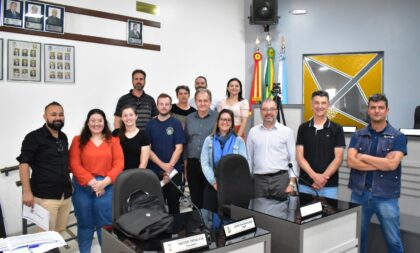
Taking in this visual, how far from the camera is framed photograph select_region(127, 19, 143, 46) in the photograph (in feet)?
14.9

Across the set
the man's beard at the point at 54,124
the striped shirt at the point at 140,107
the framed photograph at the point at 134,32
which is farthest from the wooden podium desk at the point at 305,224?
the framed photograph at the point at 134,32

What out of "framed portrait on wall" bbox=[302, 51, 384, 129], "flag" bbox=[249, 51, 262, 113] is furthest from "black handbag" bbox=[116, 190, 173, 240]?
"framed portrait on wall" bbox=[302, 51, 384, 129]

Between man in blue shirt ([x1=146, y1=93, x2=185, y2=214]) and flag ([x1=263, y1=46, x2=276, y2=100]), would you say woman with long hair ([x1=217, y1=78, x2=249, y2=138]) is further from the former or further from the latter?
flag ([x1=263, y1=46, x2=276, y2=100])

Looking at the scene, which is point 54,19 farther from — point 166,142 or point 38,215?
point 38,215

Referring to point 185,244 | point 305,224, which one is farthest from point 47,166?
point 305,224

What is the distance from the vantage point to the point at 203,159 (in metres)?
2.90

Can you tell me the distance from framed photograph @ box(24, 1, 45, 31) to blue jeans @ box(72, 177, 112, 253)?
192cm

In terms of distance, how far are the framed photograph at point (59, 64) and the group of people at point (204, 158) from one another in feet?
4.33

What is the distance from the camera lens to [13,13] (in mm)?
3561

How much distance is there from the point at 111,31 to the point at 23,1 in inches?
40.3

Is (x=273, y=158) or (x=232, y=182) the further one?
(x=273, y=158)

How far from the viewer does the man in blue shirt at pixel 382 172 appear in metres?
2.46

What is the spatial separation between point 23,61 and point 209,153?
2.17 m

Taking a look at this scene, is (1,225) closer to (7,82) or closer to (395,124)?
(7,82)
